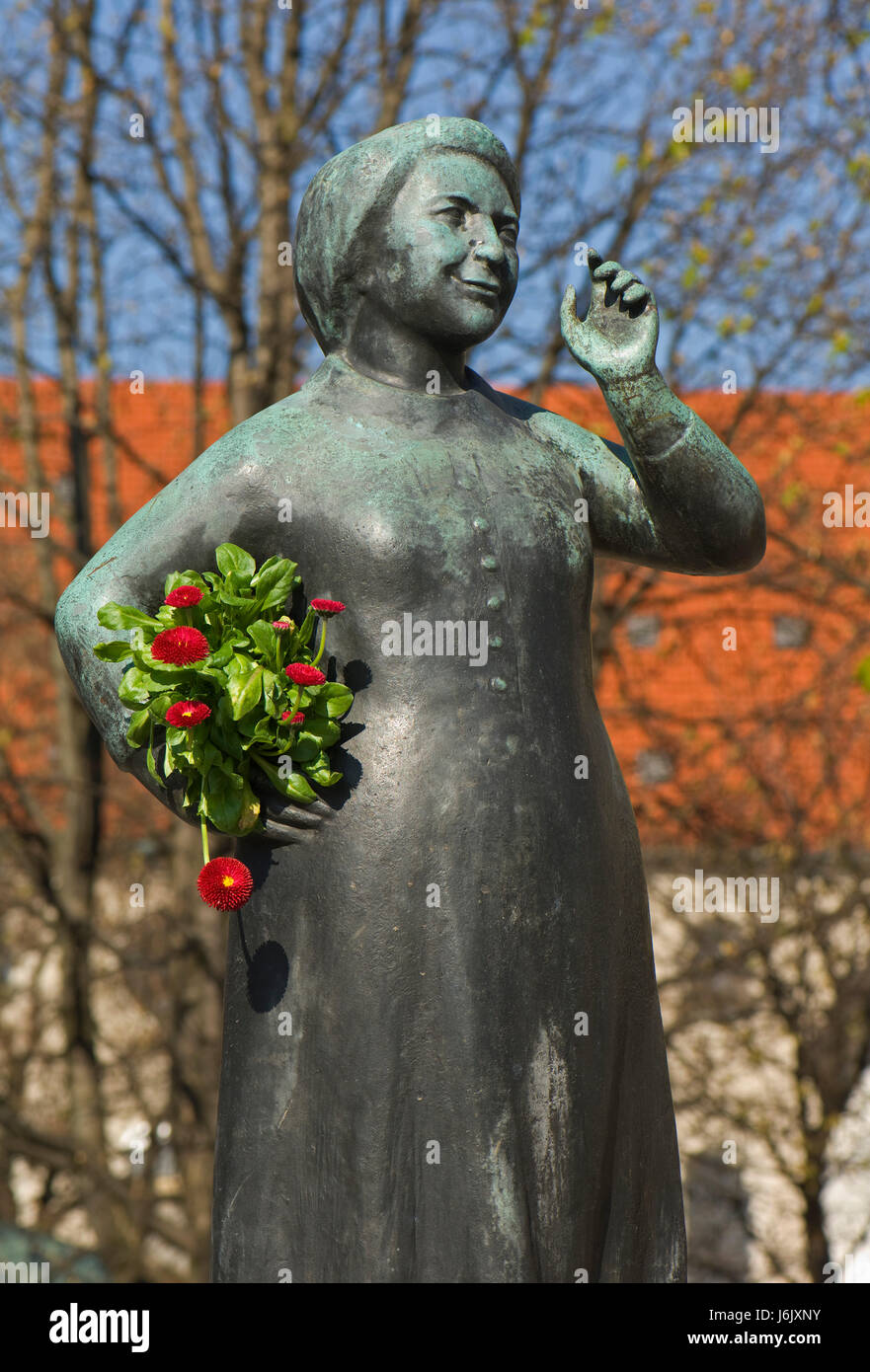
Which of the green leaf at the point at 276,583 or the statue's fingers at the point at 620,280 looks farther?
the statue's fingers at the point at 620,280

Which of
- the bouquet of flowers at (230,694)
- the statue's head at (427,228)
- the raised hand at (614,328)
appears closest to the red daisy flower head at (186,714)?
the bouquet of flowers at (230,694)

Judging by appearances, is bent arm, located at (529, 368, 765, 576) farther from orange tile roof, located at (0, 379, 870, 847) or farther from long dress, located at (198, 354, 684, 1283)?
orange tile roof, located at (0, 379, 870, 847)

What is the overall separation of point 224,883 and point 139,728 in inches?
14.3

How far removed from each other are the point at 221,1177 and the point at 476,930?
2.35 feet

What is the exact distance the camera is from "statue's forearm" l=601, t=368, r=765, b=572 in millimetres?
3658

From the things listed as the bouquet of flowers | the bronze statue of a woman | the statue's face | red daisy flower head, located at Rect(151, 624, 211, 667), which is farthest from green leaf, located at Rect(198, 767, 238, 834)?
the statue's face

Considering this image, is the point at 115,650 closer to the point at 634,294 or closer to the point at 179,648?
the point at 179,648

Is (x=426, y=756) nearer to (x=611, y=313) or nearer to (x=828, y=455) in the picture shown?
(x=611, y=313)

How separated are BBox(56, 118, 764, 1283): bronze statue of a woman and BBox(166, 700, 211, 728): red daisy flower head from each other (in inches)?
10.0

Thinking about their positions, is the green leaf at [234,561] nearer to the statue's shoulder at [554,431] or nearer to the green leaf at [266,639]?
the green leaf at [266,639]

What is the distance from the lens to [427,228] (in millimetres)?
3635

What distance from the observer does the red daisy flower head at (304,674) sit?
334cm

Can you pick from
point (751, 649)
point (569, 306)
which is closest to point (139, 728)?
point (569, 306)
